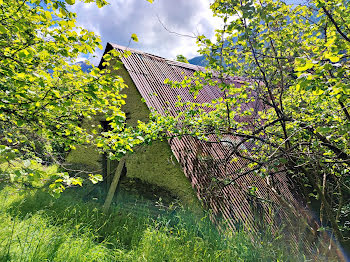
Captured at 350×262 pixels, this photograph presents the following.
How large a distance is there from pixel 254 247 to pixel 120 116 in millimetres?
2757

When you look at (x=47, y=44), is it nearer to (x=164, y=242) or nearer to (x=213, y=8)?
(x=213, y=8)

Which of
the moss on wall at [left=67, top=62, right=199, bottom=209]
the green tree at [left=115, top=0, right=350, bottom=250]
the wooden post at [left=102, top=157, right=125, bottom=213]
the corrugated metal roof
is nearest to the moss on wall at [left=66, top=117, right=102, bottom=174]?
the moss on wall at [left=67, top=62, right=199, bottom=209]

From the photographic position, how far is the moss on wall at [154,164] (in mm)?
4559

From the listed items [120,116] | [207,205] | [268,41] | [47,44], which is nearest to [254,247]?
[207,205]

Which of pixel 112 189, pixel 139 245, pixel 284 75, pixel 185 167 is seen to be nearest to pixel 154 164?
pixel 185 167

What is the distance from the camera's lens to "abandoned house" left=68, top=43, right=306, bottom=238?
13.9 feet

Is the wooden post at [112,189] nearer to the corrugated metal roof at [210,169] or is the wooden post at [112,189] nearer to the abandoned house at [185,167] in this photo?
the abandoned house at [185,167]

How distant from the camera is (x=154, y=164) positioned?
5.27m

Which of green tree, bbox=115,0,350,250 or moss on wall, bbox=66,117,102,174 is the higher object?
green tree, bbox=115,0,350,250

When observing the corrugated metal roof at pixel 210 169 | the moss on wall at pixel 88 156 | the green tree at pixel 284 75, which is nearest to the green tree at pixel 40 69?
the corrugated metal roof at pixel 210 169

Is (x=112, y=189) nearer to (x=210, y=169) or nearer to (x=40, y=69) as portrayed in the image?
(x=210, y=169)

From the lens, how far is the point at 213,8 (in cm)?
289

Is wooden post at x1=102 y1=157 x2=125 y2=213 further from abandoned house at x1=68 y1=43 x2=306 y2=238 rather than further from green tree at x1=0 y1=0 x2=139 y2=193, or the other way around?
green tree at x1=0 y1=0 x2=139 y2=193

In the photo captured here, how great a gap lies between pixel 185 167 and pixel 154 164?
1011 mm
